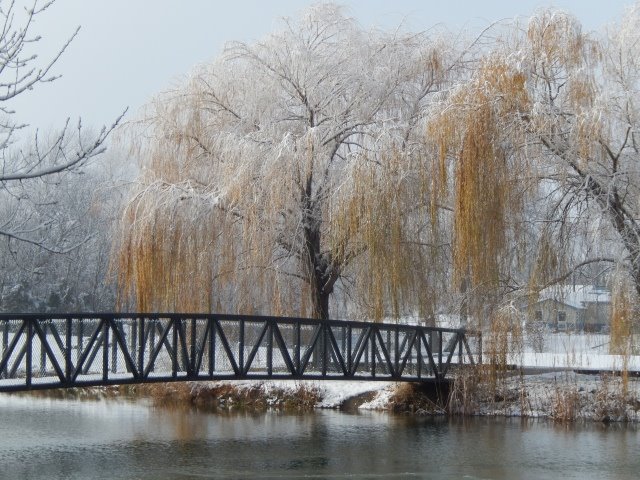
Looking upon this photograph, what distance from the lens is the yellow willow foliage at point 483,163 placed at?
16016 mm

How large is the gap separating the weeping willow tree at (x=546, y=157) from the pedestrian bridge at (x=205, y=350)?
2449 millimetres

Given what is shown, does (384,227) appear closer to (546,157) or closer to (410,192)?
(410,192)

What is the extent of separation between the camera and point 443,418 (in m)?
18.0

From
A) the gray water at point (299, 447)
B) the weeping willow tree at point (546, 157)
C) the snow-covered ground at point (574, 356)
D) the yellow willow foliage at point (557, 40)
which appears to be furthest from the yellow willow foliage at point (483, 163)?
the gray water at point (299, 447)

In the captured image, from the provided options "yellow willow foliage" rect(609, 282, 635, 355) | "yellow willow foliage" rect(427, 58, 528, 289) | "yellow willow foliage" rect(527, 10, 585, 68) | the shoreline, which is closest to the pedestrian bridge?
the shoreline

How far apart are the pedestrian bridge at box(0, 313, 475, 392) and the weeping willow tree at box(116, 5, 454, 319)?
79 cm

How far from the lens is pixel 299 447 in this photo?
14891mm

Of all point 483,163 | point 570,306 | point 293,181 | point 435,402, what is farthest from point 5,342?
point 570,306

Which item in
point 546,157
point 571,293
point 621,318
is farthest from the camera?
point 571,293

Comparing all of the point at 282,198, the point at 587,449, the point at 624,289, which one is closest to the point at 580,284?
the point at 624,289

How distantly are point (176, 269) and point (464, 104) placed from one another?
19.5 feet

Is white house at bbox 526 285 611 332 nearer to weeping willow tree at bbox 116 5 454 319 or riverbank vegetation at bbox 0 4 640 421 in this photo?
riverbank vegetation at bbox 0 4 640 421

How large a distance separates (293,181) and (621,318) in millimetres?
6063

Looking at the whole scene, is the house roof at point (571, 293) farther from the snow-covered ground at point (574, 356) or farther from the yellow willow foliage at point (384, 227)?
the yellow willow foliage at point (384, 227)
